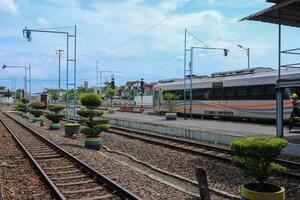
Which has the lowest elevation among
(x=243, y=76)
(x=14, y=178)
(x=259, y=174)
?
(x=14, y=178)

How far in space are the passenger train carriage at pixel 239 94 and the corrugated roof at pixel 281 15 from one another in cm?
567

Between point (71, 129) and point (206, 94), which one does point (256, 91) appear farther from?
point (71, 129)

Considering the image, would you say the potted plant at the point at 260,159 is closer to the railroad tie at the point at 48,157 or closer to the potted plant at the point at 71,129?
the railroad tie at the point at 48,157

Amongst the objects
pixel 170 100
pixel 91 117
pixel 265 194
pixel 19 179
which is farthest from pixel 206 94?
pixel 265 194

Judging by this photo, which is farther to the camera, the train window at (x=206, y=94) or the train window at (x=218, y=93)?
the train window at (x=206, y=94)

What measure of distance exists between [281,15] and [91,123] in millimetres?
9689

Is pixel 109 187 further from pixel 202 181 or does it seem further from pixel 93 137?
pixel 93 137

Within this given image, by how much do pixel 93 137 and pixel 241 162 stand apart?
1252 cm

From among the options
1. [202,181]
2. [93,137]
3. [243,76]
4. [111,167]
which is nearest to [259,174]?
[202,181]

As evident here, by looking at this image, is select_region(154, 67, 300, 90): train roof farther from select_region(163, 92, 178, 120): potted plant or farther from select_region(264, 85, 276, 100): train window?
select_region(163, 92, 178, 120): potted plant

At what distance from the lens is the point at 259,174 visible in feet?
26.5

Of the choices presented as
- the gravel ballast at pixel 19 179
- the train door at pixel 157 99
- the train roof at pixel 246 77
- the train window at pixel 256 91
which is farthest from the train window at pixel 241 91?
the gravel ballast at pixel 19 179

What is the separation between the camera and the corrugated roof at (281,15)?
57.0ft

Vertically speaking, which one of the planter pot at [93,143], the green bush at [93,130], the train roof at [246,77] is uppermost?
the train roof at [246,77]
